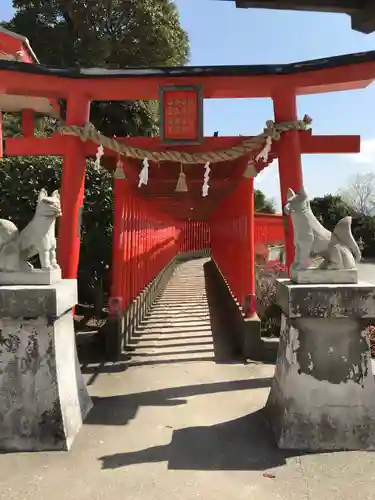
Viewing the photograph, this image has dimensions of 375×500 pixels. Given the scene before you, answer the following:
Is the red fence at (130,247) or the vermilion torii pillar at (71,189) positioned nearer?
the vermilion torii pillar at (71,189)

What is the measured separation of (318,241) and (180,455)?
2224mm

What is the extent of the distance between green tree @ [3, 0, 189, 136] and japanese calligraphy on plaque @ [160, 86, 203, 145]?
513 inches

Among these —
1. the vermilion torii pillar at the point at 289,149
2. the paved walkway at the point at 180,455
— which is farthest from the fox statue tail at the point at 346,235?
the paved walkway at the point at 180,455

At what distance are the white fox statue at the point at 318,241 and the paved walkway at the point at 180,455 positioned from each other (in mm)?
1592

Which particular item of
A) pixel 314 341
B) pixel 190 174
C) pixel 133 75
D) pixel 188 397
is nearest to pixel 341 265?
pixel 314 341

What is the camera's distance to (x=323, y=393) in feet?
12.0

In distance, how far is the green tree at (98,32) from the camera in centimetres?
1720

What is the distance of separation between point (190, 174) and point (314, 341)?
4.68 m

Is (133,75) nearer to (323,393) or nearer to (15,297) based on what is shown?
(15,297)

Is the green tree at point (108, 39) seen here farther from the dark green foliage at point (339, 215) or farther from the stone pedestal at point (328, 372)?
the dark green foliage at point (339, 215)

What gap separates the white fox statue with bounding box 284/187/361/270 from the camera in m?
3.94

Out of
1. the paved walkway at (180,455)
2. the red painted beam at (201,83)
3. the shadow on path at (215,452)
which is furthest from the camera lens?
the red painted beam at (201,83)

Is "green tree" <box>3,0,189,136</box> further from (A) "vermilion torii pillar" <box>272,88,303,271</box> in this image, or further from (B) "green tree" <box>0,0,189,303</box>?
(A) "vermilion torii pillar" <box>272,88,303,271</box>

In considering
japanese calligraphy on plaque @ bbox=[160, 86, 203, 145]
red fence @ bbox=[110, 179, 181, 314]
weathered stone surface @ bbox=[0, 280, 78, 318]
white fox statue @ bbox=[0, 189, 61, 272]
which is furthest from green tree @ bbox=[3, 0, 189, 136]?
weathered stone surface @ bbox=[0, 280, 78, 318]
